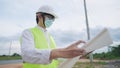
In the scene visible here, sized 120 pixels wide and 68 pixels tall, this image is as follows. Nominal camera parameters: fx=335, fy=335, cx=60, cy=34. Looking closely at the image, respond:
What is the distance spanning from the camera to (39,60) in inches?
123

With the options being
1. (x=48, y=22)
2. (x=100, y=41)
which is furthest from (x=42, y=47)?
(x=100, y=41)

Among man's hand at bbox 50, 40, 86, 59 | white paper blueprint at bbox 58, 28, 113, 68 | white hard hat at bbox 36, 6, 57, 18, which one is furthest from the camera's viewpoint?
white hard hat at bbox 36, 6, 57, 18

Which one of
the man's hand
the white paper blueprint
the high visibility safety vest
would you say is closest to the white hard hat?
the high visibility safety vest

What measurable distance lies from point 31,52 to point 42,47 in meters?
0.61

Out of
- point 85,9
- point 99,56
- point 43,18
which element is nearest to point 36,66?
point 43,18

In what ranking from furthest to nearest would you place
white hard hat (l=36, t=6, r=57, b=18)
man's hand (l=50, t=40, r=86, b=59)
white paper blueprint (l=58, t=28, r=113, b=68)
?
white hard hat (l=36, t=6, r=57, b=18) < white paper blueprint (l=58, t=28, r=113, b=68) < man's hand (l=50, t=40, r=86, b=59)

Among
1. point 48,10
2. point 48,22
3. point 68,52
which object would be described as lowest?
point 68,52

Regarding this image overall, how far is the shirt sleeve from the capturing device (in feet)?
9.99

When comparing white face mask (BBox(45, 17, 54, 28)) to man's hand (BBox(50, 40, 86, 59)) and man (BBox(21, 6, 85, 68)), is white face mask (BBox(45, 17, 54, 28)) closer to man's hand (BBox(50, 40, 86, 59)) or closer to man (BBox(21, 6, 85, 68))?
man (BBox(21, 6, 85, 68))

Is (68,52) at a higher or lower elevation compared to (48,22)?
lower

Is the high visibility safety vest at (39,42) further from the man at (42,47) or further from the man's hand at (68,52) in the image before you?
the man's hand at (68,52)

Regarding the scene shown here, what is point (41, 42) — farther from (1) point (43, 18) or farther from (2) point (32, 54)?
(2) point (32, 54)

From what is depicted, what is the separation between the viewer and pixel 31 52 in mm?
3195

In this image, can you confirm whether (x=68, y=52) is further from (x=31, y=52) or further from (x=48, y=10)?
(x=48, y=10)
